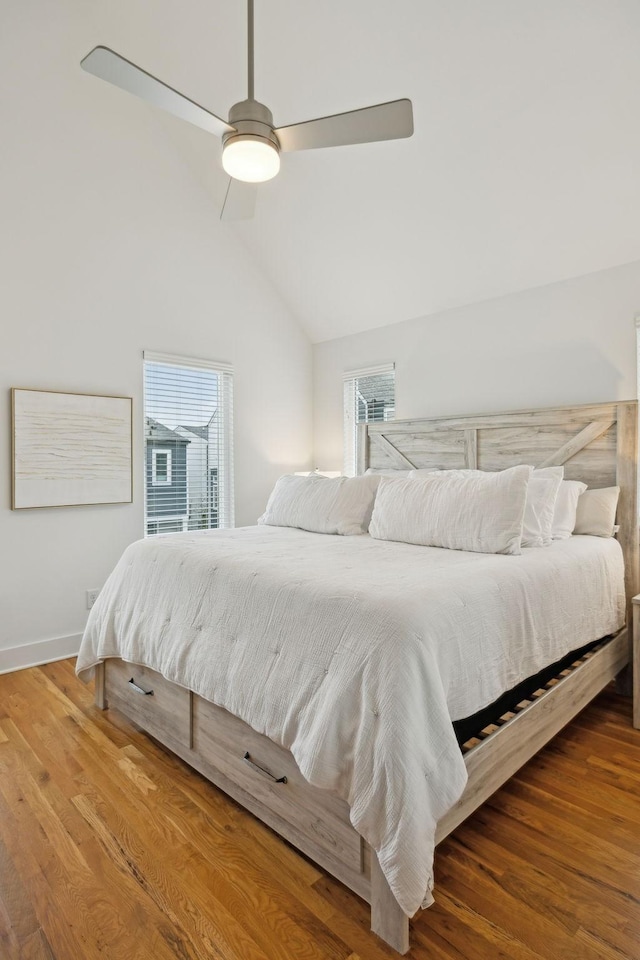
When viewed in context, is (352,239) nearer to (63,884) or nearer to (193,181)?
(193,181)

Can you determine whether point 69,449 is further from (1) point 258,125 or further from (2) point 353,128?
(2) point 353,128

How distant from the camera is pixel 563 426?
304 centimetres

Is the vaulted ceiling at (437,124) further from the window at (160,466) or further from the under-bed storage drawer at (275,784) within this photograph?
the under-bed storage drawer at (275,784)

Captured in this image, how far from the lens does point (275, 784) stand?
163 centimetres

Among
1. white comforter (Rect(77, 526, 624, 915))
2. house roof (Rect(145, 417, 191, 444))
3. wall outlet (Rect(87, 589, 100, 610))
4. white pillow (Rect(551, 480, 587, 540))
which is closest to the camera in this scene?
white comforter (Rect(77, 526, 624, 915))

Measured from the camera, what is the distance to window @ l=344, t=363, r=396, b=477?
4.23m

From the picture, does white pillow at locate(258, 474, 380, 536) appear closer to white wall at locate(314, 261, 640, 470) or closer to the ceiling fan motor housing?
white wall at locate(314, 261, 640, 470)

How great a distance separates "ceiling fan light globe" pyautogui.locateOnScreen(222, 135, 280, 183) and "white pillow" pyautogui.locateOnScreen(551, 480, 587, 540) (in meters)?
2.03

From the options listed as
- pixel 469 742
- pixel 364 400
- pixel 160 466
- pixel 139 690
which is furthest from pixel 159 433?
pixel 469 742

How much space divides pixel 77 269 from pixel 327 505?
7.15 ft

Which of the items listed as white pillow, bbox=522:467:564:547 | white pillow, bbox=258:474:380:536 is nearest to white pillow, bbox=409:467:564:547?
white pillow, bbox=522:467:564:547

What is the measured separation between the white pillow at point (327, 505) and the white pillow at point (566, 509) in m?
0.97

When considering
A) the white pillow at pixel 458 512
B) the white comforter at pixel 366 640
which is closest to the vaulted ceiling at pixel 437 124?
the white pillow at pixel 458 512

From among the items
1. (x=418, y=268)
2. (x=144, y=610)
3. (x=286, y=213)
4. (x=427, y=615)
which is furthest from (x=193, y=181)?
(x=427, y=615)
